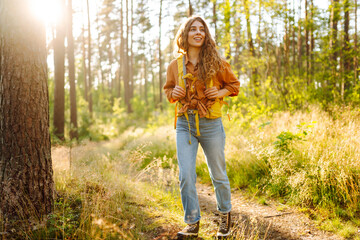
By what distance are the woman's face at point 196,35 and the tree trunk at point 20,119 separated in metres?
1.78

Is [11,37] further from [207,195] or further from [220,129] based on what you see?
[207,195]

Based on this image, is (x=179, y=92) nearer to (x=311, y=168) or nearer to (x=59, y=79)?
(x=311, y=168)

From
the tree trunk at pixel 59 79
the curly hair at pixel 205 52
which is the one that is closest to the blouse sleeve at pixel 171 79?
the curly hair at pixel 205 52

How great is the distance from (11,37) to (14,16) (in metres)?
0.24

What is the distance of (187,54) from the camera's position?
9.71ft

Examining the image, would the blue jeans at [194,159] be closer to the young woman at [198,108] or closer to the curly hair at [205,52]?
the young woman at [198,108]

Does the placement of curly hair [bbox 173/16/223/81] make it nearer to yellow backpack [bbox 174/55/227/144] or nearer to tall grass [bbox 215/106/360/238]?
yellow backpack [bbox 174/55/227/144]

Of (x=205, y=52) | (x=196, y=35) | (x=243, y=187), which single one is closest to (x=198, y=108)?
(x=205, y=52)

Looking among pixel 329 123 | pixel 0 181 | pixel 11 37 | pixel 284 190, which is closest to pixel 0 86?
pixel 11 37

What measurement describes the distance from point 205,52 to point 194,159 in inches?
45.2

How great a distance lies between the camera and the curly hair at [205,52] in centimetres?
278

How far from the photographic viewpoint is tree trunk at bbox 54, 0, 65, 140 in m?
10.3

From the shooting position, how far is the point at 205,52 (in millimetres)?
2869

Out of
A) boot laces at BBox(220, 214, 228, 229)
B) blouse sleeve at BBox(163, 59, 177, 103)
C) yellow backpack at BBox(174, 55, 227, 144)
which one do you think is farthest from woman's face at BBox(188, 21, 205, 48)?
boot laces at BBox(220, 214, 228, 229)
